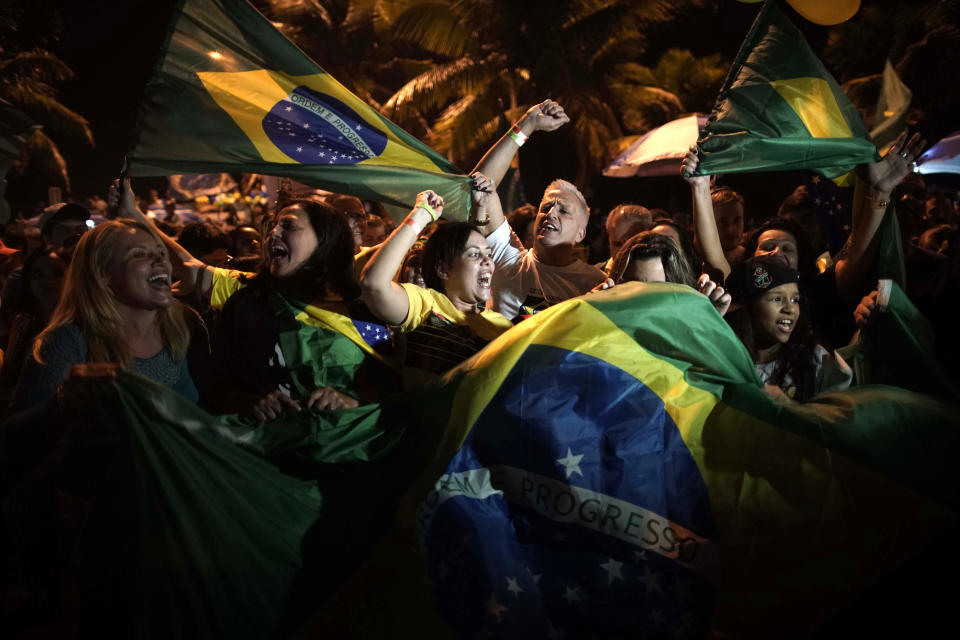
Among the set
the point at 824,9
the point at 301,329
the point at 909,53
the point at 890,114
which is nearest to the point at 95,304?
the point at 301,329

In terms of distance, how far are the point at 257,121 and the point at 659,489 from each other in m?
2.87

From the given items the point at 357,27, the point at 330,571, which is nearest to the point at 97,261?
the point at 330,571

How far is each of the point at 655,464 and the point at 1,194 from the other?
201 inches

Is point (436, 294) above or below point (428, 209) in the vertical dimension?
below

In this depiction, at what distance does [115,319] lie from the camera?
3.51m

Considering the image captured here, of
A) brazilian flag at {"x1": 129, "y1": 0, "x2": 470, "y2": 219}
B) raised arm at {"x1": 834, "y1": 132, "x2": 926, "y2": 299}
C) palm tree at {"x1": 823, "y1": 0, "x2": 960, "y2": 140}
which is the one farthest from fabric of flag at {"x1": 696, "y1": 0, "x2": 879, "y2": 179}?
palm tree at {"x1": 823, "y1": 0, "x2": 960, "y2": 140}

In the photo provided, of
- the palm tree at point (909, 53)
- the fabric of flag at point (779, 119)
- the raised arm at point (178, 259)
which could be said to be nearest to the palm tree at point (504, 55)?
the palm tree at point (909, 53)

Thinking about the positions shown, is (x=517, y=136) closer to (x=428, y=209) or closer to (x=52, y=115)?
(x=428, y=209)

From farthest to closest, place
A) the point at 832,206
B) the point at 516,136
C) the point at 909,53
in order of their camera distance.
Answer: the point at 909,53, the point at 832,206, the point at 516,136

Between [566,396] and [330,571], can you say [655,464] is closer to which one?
[566,396]

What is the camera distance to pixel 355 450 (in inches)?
134

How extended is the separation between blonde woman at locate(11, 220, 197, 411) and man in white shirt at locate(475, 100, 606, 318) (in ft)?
6.06

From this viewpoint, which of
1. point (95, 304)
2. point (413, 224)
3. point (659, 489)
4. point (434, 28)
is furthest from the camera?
point (434, 28)

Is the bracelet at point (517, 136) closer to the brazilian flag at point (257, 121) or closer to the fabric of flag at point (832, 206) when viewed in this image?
the brazilian flag at point (257, 121)
